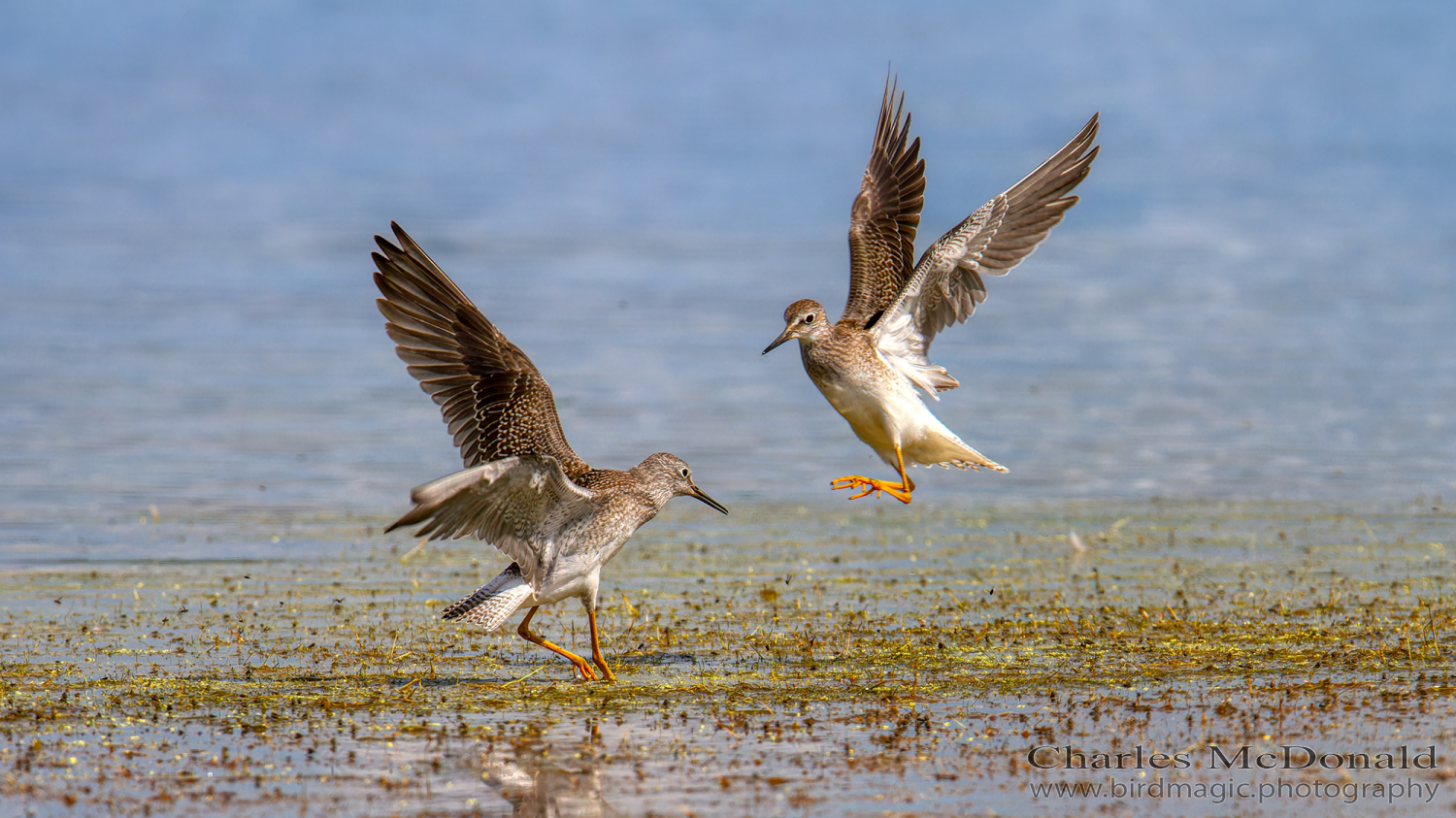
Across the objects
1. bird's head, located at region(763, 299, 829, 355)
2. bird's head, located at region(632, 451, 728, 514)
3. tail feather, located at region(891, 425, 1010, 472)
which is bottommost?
bird's head, located at region(632, 451, 728, 514)

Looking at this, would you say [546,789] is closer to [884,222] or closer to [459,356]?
[459,356]

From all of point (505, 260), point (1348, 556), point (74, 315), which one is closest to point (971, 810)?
point (1348, 556)

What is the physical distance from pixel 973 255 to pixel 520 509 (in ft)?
12.3

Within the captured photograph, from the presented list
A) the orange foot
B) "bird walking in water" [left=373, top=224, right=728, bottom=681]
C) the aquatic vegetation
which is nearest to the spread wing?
the orange foot

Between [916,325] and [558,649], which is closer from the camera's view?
[558,649]

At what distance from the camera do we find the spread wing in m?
11.2

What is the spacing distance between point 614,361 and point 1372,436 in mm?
10426

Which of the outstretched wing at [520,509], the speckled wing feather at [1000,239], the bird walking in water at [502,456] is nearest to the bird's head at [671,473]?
the bird walking in water at [502,456]

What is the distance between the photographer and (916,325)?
38.1 feet

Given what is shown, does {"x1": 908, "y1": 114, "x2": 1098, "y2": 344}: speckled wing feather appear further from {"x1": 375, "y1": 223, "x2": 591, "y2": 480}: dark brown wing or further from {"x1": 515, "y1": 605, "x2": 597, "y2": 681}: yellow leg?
{"x1": 515, "y1": 605, "x2": 597, "y2": 681}: yellow leg

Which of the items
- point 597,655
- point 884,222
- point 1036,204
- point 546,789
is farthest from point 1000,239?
point 546,789

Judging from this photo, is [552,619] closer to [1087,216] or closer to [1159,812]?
[1159,812]

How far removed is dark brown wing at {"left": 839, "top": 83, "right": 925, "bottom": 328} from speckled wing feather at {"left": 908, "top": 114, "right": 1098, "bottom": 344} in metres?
0.52

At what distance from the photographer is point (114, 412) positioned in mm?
20438
